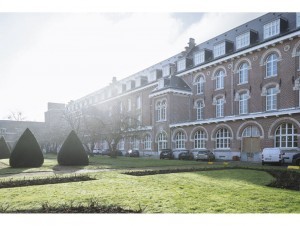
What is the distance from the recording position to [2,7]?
7754 mm

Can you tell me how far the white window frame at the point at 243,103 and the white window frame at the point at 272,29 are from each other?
240 inches

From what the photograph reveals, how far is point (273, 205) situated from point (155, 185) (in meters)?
4.32

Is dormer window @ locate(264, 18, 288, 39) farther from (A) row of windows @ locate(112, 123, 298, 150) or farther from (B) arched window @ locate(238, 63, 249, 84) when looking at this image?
(A) row of windows @ locate(112, 123, 298, 150)

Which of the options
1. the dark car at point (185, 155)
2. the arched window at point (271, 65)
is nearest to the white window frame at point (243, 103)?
the arched window at point (271, 65)

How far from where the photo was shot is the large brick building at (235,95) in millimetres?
25281

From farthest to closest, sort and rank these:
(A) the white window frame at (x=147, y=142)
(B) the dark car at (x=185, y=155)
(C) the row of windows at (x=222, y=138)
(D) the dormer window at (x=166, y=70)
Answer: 1. (D) the dormer window at (x=166, y=70)
2. (A) the white window frame at (x=147, y=142)
3. (B) the dark car at (x=185, y=155)
4. (C) the row of windows at (x=222, y=138)

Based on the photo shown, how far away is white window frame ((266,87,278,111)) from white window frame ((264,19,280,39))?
5.12m

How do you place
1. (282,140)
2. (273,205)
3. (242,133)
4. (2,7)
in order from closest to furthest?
(273,205) → (2,7) → (282,140) → (242,133)

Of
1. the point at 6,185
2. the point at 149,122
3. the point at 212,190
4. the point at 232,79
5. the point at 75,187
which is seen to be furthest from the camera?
the point at 149,122

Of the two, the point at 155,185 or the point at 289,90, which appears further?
the point at 289,90

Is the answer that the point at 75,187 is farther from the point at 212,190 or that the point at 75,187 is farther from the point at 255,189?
the point at 255,189

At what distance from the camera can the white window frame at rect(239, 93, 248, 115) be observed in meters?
29.7

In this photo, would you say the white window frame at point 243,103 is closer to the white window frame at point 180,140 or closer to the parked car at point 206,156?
the parked car at point 206,156
